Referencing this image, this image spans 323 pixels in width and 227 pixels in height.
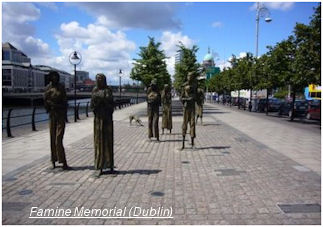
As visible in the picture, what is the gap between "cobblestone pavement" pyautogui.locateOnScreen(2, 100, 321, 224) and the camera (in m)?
4.98

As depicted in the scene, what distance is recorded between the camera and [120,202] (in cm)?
553

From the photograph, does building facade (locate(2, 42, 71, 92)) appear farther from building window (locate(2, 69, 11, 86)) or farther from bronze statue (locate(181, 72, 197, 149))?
bronze statue (locate(181, 72, 197, 149))

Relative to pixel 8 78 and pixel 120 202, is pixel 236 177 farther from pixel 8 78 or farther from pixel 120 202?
pixel 8 78

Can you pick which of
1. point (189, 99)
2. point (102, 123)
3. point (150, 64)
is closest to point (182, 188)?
point (102, 123)

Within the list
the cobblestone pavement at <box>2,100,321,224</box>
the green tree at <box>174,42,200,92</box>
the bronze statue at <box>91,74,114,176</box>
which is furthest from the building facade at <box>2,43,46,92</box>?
the bronze statue at <box>91,74,114,176</box>

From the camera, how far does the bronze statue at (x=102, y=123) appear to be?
23.4 feet

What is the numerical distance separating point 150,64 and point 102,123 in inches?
783

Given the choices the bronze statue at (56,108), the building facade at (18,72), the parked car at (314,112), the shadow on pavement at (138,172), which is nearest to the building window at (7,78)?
the building facade at (18,72)

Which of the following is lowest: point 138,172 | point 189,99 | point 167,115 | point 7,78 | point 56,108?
point 138,172

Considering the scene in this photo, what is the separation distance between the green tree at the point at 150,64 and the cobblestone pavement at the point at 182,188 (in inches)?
673

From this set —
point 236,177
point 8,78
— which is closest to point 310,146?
point 236,177

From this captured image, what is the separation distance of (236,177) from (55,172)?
3.77 metres

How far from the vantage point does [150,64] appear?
26.7m

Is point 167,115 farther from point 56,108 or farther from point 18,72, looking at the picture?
point 18,72
